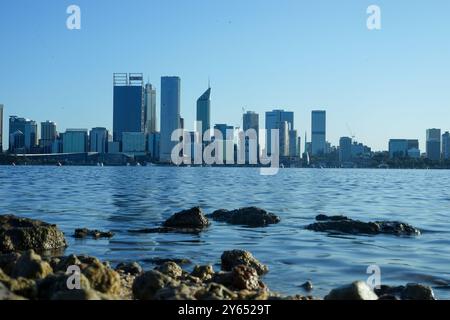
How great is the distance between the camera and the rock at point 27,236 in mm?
18203

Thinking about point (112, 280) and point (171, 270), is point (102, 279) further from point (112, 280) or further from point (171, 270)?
point (171, 270)

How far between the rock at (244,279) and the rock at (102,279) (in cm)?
251

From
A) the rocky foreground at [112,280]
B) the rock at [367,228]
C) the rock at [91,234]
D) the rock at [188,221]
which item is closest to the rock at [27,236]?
the rocky foreground at [112,280]

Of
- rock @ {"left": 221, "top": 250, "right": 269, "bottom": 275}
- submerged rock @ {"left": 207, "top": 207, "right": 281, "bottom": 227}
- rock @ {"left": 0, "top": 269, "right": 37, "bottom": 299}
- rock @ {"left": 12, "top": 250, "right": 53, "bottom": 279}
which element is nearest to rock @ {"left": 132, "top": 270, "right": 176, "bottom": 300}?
rock @ {"left": 12, "top": 250, "right": 53, "bottom": 279}

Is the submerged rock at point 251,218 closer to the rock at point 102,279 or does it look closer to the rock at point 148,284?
the rock at point 148,284

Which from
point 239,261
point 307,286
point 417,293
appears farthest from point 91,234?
point 417,293

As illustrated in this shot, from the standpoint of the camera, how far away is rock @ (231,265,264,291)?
463 inches

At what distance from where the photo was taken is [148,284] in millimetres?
10547

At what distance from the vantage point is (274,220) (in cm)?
2923

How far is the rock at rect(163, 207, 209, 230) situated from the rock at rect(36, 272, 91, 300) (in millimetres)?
16967

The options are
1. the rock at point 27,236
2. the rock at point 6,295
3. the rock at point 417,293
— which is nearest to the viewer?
→ the rock at point 6,295

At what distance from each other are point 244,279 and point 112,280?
2836mm
